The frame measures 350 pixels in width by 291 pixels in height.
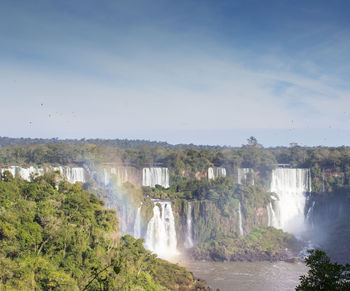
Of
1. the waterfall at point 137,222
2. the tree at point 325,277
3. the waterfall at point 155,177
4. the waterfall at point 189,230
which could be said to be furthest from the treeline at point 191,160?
the tree at point 325,277

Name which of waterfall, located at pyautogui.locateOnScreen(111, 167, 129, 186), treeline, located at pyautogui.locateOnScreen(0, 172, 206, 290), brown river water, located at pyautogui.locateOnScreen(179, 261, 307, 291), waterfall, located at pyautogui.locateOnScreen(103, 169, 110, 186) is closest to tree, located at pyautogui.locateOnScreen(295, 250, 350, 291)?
treeline, located at pyautogui.locateOnScreen(0, 172, 206, 290)

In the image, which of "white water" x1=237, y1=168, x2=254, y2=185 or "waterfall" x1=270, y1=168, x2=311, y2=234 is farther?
"white water" x1=237, y1=168, x2=254, y2=185

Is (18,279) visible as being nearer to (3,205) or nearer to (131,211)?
(3,205)

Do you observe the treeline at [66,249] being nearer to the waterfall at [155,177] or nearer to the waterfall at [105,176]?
the waterfall at [105,176]

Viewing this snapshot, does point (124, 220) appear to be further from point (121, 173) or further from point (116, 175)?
point (121, 173)

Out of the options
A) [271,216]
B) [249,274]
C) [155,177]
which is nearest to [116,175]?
[155,177]

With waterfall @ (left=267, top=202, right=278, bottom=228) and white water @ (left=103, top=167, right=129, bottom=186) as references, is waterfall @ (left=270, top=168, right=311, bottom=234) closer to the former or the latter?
waterfall @ (left=267, top=202, right=278, bottom=228)

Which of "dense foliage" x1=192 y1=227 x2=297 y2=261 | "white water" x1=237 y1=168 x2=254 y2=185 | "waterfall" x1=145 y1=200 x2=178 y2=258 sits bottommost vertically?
"dense foliage" x1=192 y1=227 x2=297 y2=261
